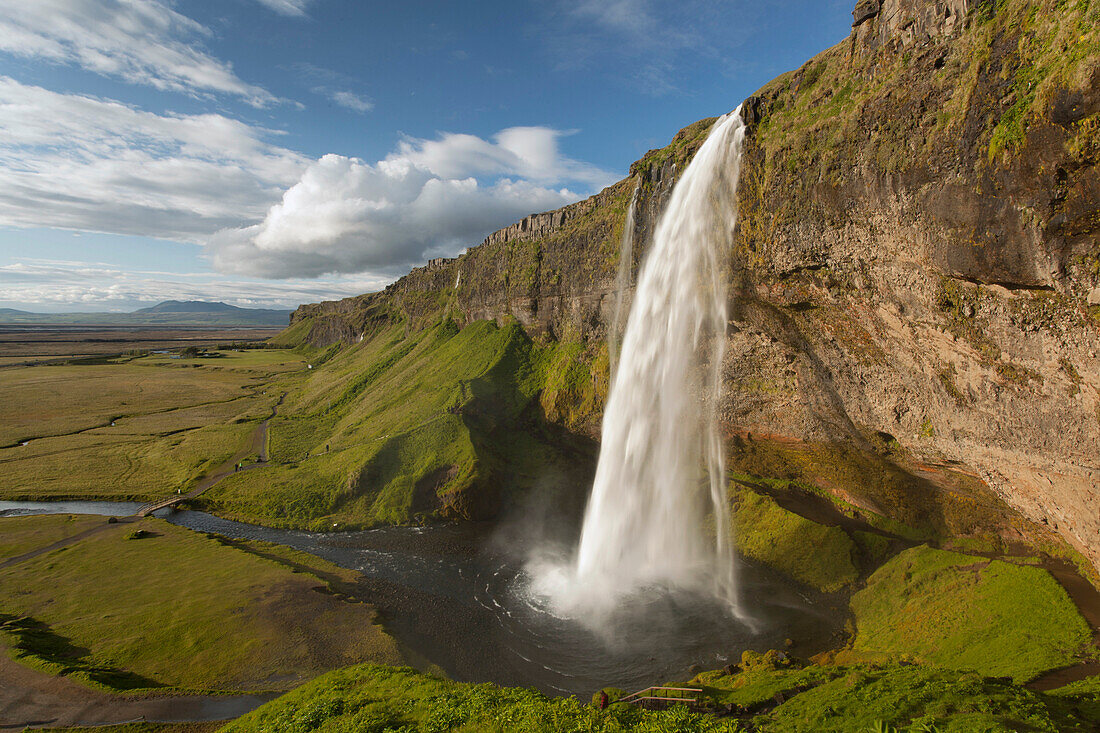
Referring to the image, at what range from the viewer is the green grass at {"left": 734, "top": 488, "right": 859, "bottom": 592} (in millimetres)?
26141

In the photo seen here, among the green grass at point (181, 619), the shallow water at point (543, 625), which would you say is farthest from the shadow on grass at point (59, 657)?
the shallow water at point (543, 625)

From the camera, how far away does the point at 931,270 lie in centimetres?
1919

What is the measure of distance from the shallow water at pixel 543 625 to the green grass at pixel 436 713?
4.20m

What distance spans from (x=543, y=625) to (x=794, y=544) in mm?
15796

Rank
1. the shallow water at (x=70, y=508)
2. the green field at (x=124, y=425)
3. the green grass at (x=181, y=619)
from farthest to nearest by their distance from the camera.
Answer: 1. the green field at (x=124, y=425)
2. the shallow water at (x=70, y=508)
3. the green grass at (x=181, y=619)

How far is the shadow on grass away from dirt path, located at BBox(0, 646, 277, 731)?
396 mm

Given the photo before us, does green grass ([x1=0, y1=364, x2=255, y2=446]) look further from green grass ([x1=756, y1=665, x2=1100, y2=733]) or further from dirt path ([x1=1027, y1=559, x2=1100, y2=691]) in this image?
dirt path ([x1=1027, y1=559, x2=1100, y2=691])

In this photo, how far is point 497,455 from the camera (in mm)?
43750

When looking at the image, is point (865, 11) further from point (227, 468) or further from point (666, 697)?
point (227, 468)

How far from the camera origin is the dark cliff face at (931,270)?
14.9 m

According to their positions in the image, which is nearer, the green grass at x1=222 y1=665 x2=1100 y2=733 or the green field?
the green grass at x1=222 y1=665 x2=1100 y2=733

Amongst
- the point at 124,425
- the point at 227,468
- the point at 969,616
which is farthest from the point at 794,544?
the point at 124,425

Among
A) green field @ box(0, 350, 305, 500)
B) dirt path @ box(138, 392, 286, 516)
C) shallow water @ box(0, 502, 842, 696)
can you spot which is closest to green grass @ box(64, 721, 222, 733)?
shallow water @ box(0, 502, 842, 696)

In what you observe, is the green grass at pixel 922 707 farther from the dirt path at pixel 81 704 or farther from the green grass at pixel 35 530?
the green grass at pixel 35 530
